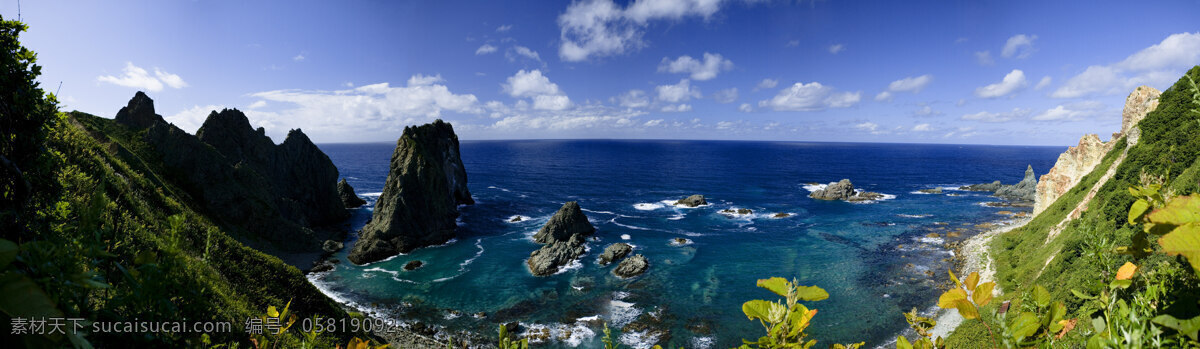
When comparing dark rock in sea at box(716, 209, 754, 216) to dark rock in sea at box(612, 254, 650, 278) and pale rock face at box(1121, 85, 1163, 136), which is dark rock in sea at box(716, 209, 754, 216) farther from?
pale rock face at box(1121, 85, 1163, 136)

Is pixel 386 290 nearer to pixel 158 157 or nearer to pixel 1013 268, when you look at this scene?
pixel 158 157

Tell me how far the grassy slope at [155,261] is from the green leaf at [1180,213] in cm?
702

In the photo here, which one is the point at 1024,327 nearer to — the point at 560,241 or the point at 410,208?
the point at 560,241

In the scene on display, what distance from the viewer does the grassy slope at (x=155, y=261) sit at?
4.11 metres

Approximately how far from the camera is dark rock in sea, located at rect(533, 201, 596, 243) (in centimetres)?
5268

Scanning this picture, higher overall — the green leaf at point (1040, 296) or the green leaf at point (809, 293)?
the green leaf at point (809, 293)

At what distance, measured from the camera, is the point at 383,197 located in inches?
2115

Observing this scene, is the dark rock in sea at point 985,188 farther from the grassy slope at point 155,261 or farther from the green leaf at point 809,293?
the green leaf at point 809,293

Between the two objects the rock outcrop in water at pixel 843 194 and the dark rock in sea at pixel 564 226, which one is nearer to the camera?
the dark rock in sea at pixel 564 226

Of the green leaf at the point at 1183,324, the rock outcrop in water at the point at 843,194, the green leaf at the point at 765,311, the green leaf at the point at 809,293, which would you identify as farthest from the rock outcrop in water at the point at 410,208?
the rock outcrop in water at the point at 843,194

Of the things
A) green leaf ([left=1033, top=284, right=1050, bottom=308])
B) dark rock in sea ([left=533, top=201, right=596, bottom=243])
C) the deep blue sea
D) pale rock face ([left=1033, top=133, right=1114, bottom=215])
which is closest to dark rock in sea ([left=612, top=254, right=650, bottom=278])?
the deep blue sea

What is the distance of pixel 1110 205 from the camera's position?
26031 millimetres

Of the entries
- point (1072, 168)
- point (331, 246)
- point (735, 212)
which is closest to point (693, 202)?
point (735, 212)

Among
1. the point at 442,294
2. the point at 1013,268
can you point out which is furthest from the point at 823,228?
the point at 442,294
